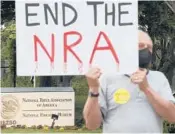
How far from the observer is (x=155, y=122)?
259 cm

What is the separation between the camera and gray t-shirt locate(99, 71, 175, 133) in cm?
257

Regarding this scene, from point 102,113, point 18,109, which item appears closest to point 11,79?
point 18,109

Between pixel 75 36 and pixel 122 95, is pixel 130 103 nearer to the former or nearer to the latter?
pixel 122 95

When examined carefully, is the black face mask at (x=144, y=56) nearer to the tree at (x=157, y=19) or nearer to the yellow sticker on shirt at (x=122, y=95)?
the yellow sticker on shirt at (x=122, y=95)

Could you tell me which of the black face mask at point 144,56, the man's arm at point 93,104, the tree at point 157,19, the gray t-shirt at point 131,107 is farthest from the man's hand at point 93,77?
the tree at point 157,19

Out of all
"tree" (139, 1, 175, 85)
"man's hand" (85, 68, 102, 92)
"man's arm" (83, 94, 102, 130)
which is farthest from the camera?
"tree" (139, 1, 175, 85)

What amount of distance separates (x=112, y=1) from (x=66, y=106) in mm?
7779

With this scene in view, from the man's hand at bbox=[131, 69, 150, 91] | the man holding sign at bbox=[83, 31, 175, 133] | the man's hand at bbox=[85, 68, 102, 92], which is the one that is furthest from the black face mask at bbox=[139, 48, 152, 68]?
the man's hand at bbox=[85, 68, 102, 92]

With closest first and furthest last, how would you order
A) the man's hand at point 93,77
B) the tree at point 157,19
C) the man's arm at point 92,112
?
the man's hand at point 93,77 < the man's arm at point 92,112 < the tree at point 157,19

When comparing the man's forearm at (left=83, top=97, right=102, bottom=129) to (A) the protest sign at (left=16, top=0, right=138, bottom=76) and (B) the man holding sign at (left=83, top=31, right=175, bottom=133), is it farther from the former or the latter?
(A) the protest sign at (left=16, top=0, right=138, bottom=76)

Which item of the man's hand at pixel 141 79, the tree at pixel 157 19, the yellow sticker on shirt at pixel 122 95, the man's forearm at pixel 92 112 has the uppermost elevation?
the tree at pixel 157 19

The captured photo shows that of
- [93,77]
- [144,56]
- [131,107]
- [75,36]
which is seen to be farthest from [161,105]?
[75,36]

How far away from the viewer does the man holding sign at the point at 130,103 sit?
2553mm

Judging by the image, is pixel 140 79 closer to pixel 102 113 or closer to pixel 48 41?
pixel 102 113
